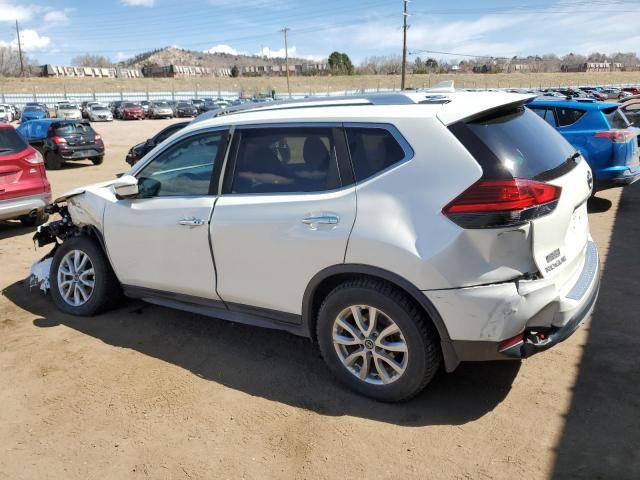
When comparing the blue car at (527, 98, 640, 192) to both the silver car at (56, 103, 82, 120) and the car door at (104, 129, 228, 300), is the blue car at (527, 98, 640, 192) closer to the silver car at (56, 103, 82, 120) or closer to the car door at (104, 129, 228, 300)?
the car door at (104, 129, 228, 300)

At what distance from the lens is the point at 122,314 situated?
479cm

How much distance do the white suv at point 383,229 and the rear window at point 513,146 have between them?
0.04ft

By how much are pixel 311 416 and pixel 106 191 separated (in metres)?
2.68

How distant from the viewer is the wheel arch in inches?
114

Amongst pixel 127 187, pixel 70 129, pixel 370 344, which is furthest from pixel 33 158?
pixel 70 129

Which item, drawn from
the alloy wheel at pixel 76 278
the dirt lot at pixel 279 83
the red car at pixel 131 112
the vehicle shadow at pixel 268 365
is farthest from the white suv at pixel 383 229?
the dirt lot at pixel 279 83

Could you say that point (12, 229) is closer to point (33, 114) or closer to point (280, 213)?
point (280, 213)

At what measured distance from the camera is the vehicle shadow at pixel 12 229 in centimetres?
791

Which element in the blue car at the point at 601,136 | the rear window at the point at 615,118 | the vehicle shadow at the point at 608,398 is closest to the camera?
the vehicle shadow at the point at 608,398

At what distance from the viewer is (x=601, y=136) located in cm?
791

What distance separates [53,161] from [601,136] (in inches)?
573

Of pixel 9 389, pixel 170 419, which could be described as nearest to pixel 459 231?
pixel 170 419

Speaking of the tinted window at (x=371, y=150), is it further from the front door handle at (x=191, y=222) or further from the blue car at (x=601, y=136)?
the blue car at (x=601, y=136)

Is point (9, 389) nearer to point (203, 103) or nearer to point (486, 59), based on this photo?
point (203, 103)
